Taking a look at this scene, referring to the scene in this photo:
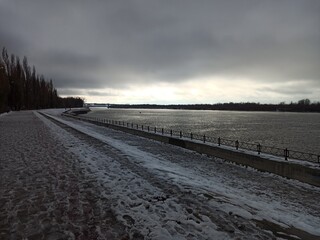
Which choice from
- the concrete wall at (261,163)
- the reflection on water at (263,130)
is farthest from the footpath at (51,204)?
the reflection on water at (263,130)

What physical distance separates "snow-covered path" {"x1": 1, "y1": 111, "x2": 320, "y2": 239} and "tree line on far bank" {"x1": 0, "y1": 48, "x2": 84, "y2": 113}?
49.2 metres

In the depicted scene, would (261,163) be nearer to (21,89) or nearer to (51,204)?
(51,204)

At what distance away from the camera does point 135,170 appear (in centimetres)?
1265

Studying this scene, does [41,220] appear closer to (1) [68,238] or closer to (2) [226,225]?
(1) [68,238]

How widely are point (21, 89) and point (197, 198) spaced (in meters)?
88.7

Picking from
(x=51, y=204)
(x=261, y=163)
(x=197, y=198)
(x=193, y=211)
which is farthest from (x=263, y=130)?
(x=51, y=204)

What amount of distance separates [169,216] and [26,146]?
13834 mm

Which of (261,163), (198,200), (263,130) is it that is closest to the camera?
(198,200)

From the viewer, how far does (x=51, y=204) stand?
797 cm

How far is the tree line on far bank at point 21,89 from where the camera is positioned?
67.8 metres

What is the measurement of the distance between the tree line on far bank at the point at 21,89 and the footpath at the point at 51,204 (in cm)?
4787

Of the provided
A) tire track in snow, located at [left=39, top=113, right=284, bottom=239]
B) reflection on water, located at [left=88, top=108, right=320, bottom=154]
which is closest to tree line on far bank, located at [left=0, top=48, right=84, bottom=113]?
reflection on water, located at [left=88, top=108, right=320, bottom=154]

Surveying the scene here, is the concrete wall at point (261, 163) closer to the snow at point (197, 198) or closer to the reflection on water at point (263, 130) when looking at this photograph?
the snow at point (197, 198)

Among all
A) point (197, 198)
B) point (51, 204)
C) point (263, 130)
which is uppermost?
point (51, 204)
